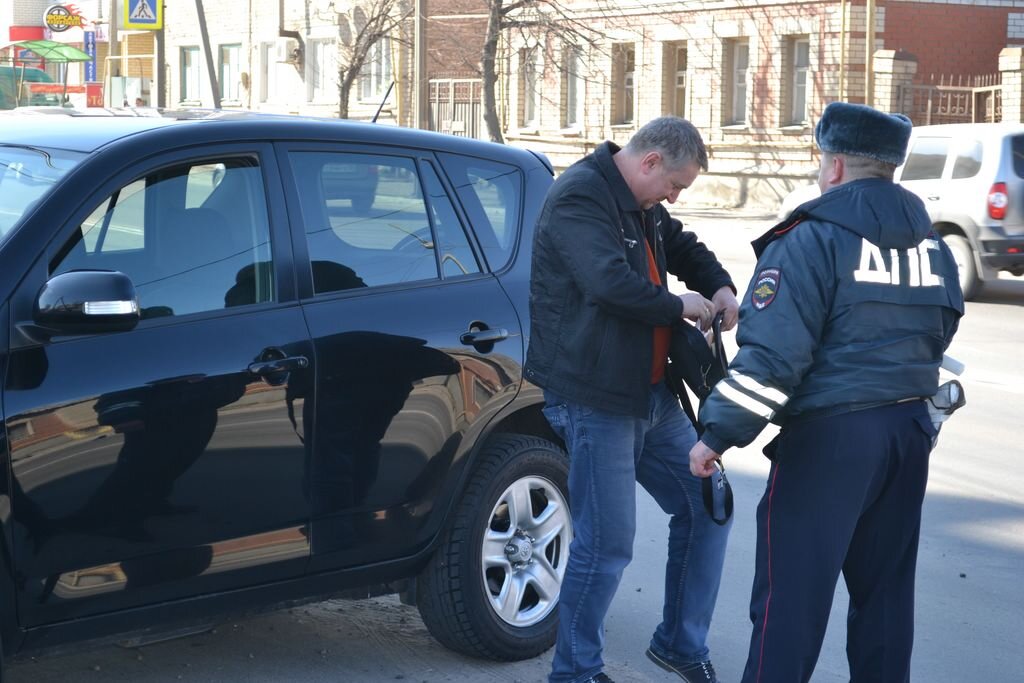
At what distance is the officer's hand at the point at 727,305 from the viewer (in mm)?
4289

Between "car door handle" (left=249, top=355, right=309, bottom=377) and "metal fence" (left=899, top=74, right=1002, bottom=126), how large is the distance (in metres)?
24.5

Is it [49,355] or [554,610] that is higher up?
[49,355]

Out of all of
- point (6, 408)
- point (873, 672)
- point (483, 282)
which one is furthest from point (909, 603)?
point (6, 408)

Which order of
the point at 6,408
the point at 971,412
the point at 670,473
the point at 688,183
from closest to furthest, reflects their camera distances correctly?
the point at 6,408 → the point at 688,183 → the point at 670,473 → the point at 971,412

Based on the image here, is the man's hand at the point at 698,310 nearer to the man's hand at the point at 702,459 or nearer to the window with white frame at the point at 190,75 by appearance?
the man's hand at the point at 702,459

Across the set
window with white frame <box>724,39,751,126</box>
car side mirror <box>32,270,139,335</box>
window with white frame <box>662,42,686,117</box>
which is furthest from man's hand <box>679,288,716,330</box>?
window with white frame <box>662,42,686,117</box>

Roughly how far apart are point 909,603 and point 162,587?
6.56 feet

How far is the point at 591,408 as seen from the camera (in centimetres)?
409

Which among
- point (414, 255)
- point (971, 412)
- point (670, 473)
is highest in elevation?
point (414, 255)

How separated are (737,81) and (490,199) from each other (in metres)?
26.6

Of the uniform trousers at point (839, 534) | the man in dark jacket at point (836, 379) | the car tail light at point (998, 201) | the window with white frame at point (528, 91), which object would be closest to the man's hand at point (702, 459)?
the man in dark jacket at point (836, 379)

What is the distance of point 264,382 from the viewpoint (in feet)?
13.0

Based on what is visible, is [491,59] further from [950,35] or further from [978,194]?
[978,194]

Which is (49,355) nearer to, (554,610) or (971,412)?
(554,610)
